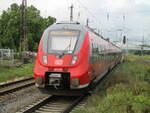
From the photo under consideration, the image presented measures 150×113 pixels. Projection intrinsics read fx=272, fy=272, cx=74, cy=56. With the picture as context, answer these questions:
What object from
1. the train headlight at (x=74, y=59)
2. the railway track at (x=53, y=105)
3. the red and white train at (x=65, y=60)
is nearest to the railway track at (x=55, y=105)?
the railway track at (x=53, y=105)

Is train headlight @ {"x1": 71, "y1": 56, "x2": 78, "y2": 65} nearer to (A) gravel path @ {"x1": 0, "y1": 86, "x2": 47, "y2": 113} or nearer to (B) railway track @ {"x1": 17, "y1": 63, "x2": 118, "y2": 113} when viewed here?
(B) railway track @ {"x1": 17, "y1": 63, "x2": 118, "y2": 113}

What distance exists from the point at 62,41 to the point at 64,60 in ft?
2.96

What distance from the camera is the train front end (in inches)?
A: 371

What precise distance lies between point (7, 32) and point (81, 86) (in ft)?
144

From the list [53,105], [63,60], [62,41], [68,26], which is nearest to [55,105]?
[53,105]

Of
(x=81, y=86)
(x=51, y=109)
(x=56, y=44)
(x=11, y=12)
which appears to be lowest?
(x=51, y=109)

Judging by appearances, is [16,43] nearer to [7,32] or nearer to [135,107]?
[7,32]

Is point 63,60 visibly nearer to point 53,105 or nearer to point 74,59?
point 74,59

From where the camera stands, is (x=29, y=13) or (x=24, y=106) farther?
(x=29, y=13)

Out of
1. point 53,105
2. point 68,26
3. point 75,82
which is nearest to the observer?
point 75,82

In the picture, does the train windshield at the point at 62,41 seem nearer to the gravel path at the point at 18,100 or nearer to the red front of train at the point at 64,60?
the red front of train at the point at 64,60

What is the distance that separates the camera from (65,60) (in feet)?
31.6

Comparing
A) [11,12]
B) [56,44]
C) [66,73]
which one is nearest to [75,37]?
[56,44]

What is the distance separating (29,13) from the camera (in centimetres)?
5659
